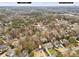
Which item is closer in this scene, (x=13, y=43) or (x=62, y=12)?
(x=13, y=43)

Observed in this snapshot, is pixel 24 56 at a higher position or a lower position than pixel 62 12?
lower

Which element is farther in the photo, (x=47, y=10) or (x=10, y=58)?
(x=47, y=10)

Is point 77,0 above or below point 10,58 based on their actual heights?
A: above

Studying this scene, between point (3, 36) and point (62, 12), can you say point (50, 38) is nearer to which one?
point (62, 12)

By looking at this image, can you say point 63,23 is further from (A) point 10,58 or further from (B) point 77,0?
(A) point 10,58

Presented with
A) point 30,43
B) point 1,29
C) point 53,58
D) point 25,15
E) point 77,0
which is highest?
point 77,0

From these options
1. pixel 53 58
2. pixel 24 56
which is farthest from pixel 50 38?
pixel 24 56

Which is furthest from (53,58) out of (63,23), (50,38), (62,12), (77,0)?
(77,0)
